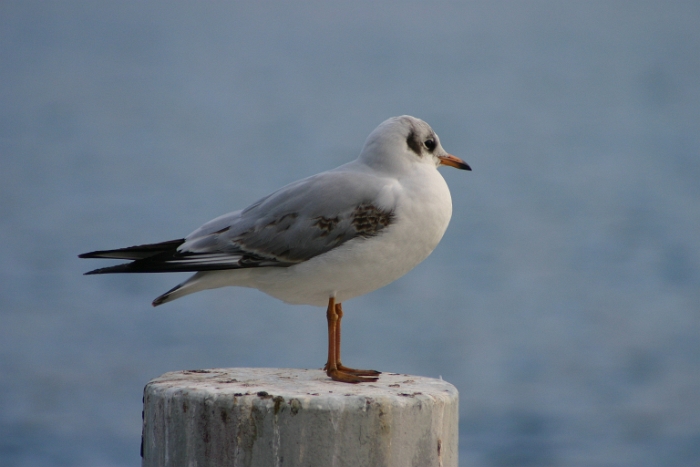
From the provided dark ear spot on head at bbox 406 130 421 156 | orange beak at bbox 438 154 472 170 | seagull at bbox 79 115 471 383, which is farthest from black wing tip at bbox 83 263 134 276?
orange beak at bbox 438 154 472 170

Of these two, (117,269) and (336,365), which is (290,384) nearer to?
(336,365)

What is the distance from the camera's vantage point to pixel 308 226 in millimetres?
3697

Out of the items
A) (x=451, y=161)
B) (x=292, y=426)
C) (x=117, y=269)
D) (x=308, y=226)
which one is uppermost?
(x=451, y=161)

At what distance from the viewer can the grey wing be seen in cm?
367

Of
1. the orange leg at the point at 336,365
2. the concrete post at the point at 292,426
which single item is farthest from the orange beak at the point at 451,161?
the concrete post at the point at 292,426

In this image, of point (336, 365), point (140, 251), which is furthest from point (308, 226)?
point (140, 251)

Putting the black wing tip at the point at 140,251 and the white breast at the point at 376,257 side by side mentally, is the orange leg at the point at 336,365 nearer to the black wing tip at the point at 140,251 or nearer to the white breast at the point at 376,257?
the white breast at the point at 376,257

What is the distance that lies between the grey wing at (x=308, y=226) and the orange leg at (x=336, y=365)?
34 centimetres

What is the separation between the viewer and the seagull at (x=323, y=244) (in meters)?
3.65

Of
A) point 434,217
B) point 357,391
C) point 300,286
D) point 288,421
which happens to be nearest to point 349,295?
point 300,286

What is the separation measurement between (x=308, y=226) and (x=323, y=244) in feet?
0.36

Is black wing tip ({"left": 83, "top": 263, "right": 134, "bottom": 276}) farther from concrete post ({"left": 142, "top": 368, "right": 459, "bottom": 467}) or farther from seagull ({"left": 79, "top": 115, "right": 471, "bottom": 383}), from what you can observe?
concrete post ({"left": 142, "top": 368, "right": 459, "bottom": 467})

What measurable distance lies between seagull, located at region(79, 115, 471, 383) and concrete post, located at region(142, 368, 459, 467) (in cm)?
54

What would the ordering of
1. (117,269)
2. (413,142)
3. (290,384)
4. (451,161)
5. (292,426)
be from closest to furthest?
(292,426)
(290,384)
(117,269)
(413,142)
(451,161)
